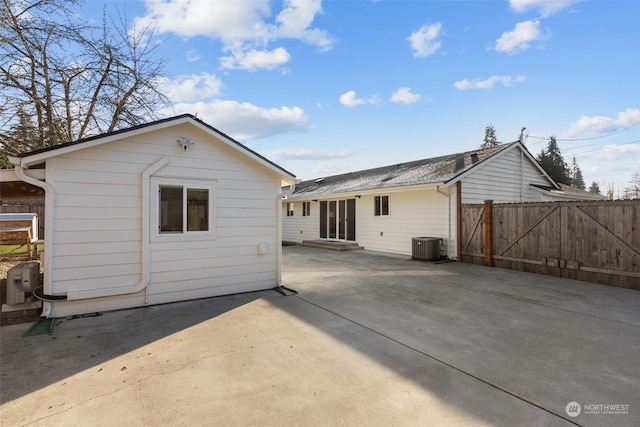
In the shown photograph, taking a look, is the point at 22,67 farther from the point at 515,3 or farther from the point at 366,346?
the point at 515,3

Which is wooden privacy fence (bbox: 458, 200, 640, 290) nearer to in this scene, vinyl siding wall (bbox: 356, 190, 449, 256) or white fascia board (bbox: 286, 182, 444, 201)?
vinyl siding wall (bbox: 356, 190, 449, 256)

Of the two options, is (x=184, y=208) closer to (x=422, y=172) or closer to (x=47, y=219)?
(x=47, y=219)

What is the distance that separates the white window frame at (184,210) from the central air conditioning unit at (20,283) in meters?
1.79

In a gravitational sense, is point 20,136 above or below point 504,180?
above

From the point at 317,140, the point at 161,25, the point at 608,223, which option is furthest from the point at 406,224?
the point at 161,25

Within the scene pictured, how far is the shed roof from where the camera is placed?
165 inches

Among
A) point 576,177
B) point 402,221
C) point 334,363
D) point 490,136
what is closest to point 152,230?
point 334,363

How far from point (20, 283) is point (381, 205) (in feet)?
35.2

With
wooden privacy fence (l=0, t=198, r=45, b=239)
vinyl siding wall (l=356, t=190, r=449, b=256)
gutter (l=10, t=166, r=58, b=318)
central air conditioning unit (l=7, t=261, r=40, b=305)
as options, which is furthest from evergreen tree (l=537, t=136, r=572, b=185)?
wooden privacy fence (l=0, t=198, r=45, b=239)

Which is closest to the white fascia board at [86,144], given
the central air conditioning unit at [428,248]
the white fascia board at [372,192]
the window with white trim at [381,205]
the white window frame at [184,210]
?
the white window frame at [184,210]

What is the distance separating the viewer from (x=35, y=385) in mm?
2650

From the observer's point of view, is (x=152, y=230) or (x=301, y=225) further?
(x=301, y=225)

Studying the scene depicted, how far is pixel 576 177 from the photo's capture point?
53.3 metres

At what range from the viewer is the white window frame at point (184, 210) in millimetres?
5020
